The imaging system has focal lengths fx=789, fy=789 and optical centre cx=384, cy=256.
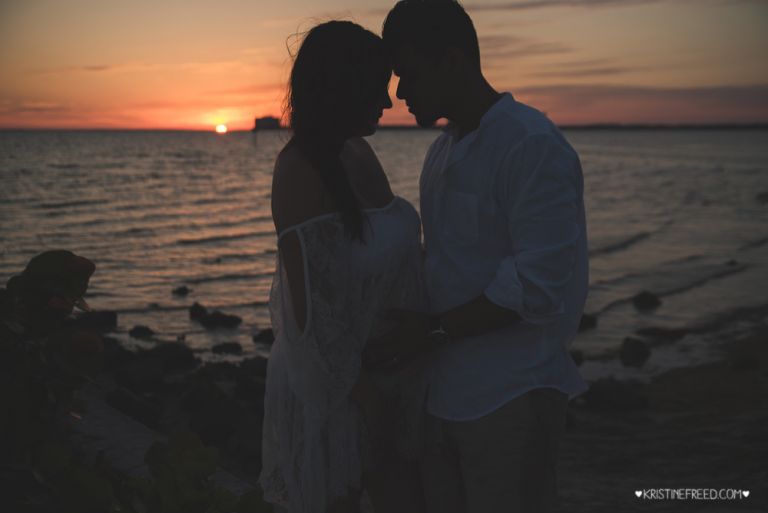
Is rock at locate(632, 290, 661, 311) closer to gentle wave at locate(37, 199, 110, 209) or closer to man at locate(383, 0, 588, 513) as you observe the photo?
man at locate(383, 0, 588, 513)

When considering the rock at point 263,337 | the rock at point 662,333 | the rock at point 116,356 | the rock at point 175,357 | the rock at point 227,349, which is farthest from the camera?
the rock at point 662,333

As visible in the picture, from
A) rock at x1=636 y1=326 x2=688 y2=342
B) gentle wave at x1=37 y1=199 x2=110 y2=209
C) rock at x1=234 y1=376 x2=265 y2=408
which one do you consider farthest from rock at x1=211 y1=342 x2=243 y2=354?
gentle wave at x1=37 y1=199 x2=110 y2=209

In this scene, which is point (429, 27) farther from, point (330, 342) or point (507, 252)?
point (330, 342)

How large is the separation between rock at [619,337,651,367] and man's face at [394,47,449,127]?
31.4 ft

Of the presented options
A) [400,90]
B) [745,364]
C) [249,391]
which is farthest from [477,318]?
[745,364]

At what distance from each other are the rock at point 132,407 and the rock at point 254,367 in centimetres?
270

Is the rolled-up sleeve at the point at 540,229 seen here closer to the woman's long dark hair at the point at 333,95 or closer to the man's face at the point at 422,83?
the man's face at the point at 422,83

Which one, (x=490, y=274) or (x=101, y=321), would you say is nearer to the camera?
(x=490, y=274)

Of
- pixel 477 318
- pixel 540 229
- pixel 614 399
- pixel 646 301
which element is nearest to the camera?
pixel 540 229

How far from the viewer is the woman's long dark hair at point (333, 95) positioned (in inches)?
101

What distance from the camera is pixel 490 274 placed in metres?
2.65

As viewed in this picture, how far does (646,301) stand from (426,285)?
1409 centimetres

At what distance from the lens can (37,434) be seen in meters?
1.82

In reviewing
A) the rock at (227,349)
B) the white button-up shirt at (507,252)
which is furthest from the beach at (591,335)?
the white button-up shirt at (507,252)
